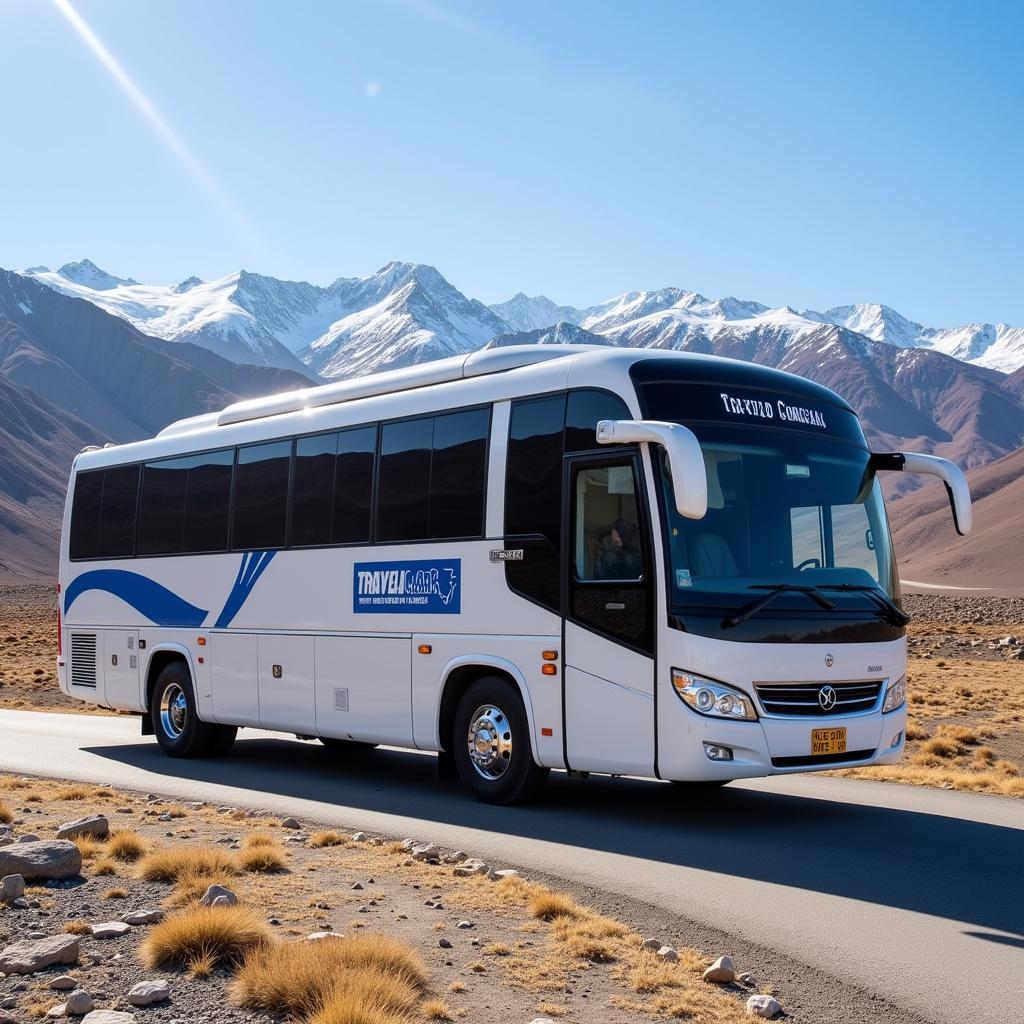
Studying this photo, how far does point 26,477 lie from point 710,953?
17436 cm

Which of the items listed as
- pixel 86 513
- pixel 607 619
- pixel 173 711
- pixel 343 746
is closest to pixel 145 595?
pixel 173 711

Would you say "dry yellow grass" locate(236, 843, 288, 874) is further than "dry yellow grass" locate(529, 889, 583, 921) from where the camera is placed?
Yes

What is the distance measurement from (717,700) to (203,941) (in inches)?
184

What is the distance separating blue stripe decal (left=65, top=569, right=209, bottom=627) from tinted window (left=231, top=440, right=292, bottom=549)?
1.28 metres

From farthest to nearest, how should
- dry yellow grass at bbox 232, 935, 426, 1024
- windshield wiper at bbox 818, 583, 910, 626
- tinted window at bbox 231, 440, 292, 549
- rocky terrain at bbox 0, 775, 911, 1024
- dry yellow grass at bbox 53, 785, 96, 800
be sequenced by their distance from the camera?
tinted window at bbox 231, 440, 292, 549
dry yellow grass at bbox 53, 785, 96, 800
windshield wiper at bbox 818, 583, 910, 626
rocky terrain at bbox 0, 775, 911, 1024
dry yellow grass at bbox 232, 935, 426, 1024

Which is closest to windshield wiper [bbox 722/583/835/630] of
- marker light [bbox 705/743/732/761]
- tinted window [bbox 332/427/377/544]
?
marker light [bbox 705/743/732/761]

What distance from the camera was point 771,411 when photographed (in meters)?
11.4

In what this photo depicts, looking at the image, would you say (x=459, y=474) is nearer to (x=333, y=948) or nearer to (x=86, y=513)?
Answer: (x=333, y=948)

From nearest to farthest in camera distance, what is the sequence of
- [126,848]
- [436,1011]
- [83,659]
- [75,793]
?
[436,1011], [126,848], [75,793], [83,659]

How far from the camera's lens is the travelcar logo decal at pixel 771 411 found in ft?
36.8

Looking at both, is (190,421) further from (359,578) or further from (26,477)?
(26,477)

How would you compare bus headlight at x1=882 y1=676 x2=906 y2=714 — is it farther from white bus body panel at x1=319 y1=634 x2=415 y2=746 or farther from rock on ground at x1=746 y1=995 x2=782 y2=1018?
rock on ground at x1=746 y1=995 x2=782 y2=1018

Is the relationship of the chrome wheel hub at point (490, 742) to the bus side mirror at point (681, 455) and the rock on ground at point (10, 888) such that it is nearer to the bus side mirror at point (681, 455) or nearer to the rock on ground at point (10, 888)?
the bus side mirror at point (681, 455)

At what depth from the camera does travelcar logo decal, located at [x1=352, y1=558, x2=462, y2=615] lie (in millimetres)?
12547
